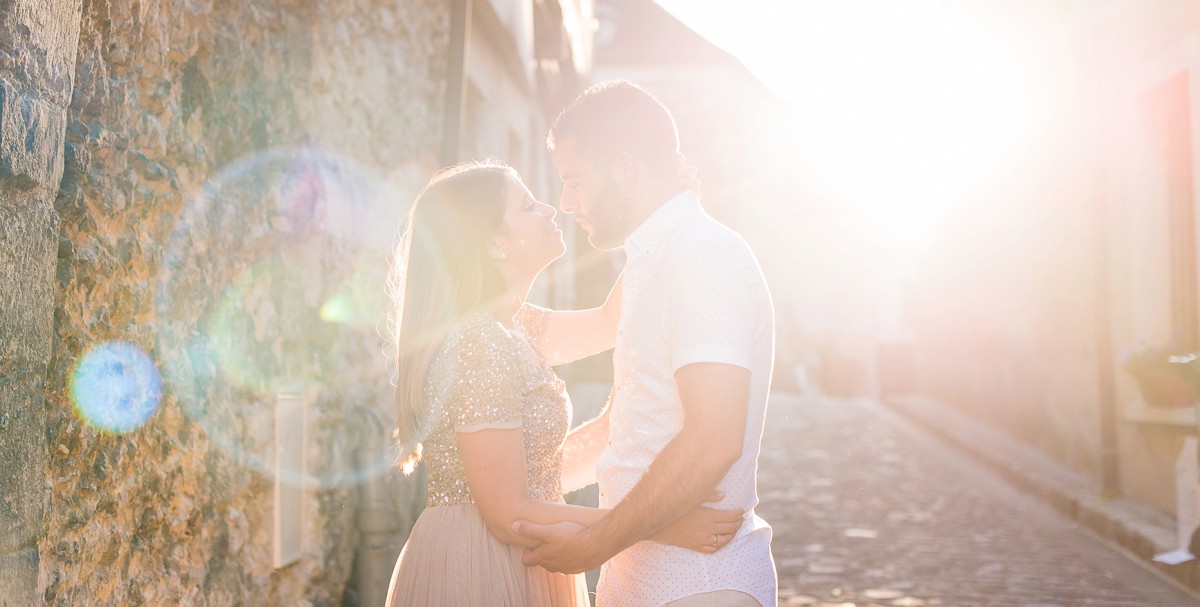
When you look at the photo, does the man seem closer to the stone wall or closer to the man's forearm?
the man's forearm

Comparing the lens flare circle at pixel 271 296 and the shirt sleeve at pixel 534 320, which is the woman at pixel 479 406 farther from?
the lens flare circle at pixel 271 296

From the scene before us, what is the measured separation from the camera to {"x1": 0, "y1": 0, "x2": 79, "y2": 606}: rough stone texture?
1928 millimetres

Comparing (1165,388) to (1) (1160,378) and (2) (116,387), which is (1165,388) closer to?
(1) (1160,378)

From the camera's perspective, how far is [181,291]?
295 cm

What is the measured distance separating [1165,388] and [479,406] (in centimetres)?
610

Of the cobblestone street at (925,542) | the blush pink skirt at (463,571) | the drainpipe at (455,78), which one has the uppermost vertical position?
the drainpipe at (455,78)

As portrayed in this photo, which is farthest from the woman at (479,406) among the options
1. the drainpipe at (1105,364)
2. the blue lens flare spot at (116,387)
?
Answer: the drainpipe at (1105,364)

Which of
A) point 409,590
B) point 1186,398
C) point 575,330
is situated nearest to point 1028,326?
point 1186,398

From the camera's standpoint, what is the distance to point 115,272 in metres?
2.52

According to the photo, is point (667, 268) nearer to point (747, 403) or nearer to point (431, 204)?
point (747, 403)

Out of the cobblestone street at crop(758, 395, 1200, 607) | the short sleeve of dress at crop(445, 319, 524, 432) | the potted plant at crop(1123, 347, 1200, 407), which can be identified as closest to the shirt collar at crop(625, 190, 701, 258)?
the short sleeve of dress at crop(445, 319, 524, 432)

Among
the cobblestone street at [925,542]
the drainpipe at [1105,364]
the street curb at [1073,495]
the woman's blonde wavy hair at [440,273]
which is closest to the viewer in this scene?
the woman's blonde wavy hair at [440,273]

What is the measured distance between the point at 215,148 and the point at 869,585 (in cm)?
400

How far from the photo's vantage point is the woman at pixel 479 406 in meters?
2.38
